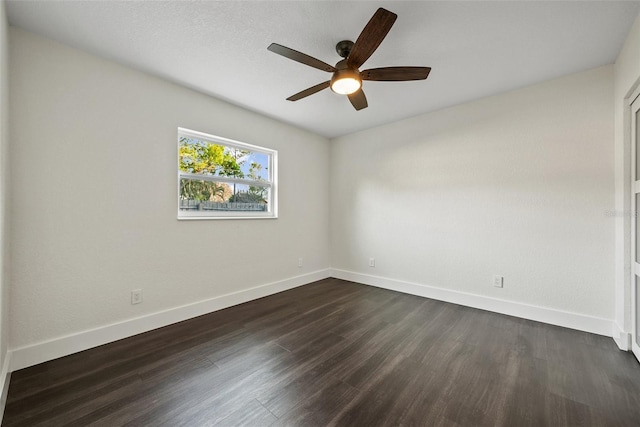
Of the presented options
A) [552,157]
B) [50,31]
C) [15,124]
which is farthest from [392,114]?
[15,124]

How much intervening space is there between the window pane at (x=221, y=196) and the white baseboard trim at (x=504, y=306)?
199cm

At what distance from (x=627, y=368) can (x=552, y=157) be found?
1.81 m

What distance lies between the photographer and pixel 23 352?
1824 millimetres

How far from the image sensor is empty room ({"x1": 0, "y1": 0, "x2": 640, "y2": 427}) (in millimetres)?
1609

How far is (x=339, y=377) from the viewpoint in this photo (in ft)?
5.67

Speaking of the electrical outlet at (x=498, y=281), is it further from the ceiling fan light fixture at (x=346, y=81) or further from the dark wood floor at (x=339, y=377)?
the ceiling fan light fixture at (x=346, y=81)

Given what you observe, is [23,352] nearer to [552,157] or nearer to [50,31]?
[50,31]

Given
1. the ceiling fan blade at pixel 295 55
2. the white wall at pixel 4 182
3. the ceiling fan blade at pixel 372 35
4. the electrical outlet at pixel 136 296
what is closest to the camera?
the ceiling fan blade at pixel 372 35

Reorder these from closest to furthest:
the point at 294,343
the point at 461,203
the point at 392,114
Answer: the point at 294,343 < the point at 461,203 < the point at 392,114

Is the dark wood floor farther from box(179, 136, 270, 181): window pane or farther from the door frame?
box(179, 136, 270, 181): window pane

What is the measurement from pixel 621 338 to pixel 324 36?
3348 millimetres

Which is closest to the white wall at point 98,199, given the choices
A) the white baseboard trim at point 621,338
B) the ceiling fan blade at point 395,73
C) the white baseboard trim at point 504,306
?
the ceiling fan blade at point 395,73

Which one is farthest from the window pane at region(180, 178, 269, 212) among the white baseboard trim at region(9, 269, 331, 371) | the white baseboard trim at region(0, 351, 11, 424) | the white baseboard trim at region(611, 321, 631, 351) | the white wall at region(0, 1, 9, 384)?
the white baseboard trim at region(611, 321, 631, 351)

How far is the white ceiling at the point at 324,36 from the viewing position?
5.46 ft
